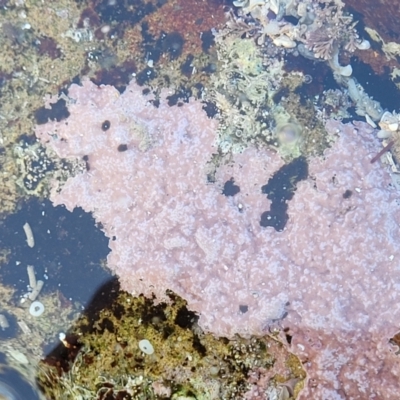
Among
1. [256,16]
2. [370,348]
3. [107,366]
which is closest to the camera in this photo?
[370,348]

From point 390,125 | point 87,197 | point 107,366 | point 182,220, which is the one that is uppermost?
point 390,125

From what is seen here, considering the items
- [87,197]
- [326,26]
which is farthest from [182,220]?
[326,26]

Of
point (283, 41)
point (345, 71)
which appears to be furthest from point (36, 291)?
point (345, 71)

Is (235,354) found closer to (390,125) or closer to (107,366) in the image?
(107,366)

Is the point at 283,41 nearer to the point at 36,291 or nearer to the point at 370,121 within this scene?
the point at 370,121

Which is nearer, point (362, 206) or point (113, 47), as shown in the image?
point (362, 206)

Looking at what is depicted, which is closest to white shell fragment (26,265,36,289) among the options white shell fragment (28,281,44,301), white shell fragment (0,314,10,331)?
white shell fragment (28,281,44,301)

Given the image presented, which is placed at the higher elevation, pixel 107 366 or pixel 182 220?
pixel 182 220
